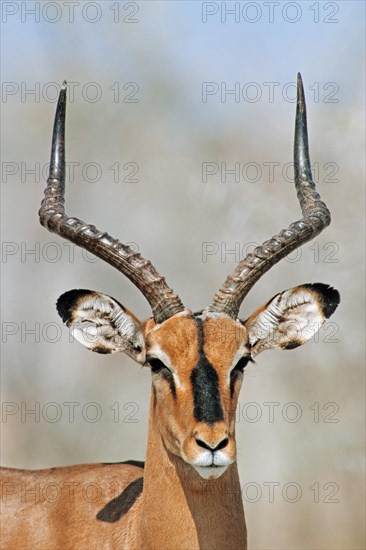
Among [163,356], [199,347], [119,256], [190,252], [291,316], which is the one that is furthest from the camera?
[190,252]

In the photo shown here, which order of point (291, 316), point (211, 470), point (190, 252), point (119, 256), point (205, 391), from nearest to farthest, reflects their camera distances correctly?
point (211, 470) < point (205, 391) < point (119, 256) < point (291, 316) < point (190, 252)

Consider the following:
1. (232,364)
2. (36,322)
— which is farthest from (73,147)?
(232,364)

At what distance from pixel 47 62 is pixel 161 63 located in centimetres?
246

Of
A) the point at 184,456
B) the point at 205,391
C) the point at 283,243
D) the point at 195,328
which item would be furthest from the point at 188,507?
the point at 283,243

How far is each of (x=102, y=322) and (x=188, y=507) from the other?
60.8 inches

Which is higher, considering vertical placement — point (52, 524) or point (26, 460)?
point (26, 460)

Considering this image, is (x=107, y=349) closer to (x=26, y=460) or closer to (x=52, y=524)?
(x=52, y=524)

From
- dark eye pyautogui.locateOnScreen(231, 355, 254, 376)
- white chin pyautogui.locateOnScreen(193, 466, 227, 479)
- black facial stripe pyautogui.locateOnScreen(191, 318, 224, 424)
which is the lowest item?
white chin pyautogui.locateOnScreen(193, 466, 227, 479)

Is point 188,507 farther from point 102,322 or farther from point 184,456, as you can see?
point 102,322

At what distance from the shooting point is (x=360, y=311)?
16531 mm

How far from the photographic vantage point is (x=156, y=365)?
7.22 metres

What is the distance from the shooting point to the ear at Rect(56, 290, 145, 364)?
25.1 feet

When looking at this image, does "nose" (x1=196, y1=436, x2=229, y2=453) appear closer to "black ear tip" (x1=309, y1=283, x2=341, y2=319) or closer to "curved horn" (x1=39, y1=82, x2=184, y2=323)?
"curved horn" (x1=39, y1=82, x2=184, y2=323)

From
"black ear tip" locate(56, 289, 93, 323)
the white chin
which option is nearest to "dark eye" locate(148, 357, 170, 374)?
"black ear tip" locate(56, 289, 93, 323)
